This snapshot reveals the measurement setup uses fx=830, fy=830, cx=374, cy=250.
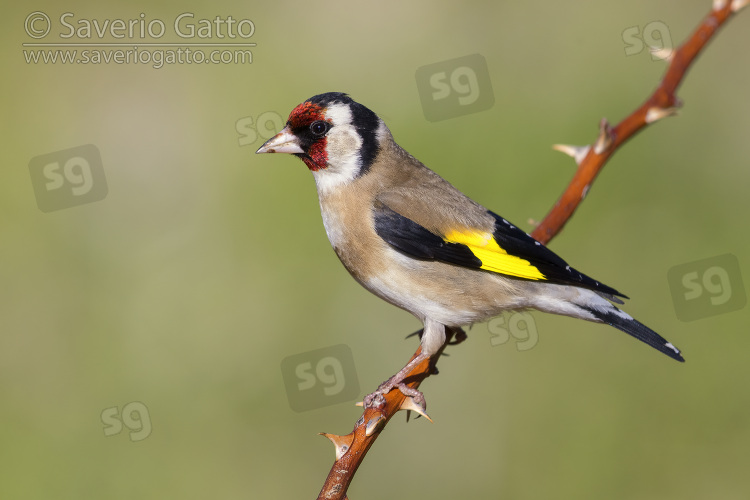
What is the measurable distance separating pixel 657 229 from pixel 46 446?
Result: 4143mm

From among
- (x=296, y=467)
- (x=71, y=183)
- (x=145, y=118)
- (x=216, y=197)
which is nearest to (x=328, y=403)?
(x=296, y=467)

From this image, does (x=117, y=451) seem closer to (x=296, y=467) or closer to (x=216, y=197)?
(x=296, y=467)

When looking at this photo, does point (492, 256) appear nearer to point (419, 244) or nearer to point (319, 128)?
point (419, 244)
